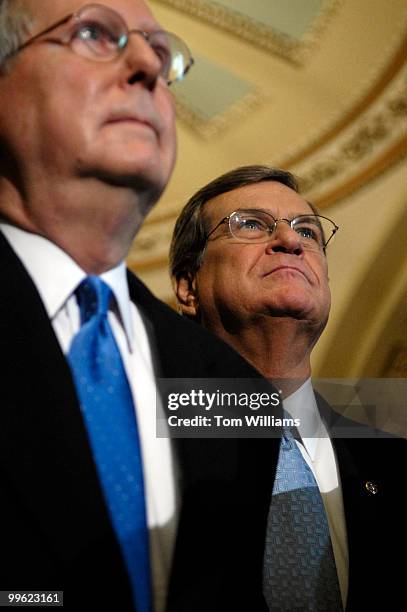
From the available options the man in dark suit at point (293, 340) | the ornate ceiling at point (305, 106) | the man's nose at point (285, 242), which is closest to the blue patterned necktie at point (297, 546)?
the man in dark suit at point (293, 340)

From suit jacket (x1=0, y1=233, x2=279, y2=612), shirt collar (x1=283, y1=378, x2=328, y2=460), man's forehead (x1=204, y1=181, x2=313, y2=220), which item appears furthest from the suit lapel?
man's forehead (x1=204, y1=181, x2=313, y2=220)

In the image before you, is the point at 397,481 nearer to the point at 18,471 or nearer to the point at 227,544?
the point at 227,544

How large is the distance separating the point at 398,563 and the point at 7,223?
2.11 ft

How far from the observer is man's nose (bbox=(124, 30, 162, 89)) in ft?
2.81

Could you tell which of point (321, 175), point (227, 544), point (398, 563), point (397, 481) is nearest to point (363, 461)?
point (397, 481)

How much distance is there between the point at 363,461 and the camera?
120 centimetres

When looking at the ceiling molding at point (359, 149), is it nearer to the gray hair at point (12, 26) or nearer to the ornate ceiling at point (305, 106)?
the ornate ceiling at point (305, 106)

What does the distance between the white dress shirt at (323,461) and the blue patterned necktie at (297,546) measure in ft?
0.05

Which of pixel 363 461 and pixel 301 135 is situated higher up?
pixel 363 461

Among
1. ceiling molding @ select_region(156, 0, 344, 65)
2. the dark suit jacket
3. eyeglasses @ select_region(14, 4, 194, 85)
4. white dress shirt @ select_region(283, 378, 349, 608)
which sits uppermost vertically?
eyeglasses @ select_region(14, 4, 194, 85)

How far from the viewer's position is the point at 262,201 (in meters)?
1.32

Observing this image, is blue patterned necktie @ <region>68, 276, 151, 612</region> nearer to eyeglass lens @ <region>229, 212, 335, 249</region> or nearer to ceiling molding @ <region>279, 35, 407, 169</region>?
eyeglass lens @ <region>229, 212, 335, 249</region>

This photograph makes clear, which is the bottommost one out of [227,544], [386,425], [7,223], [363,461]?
[386,425]

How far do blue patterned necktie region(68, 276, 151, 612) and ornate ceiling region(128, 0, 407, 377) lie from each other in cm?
218
